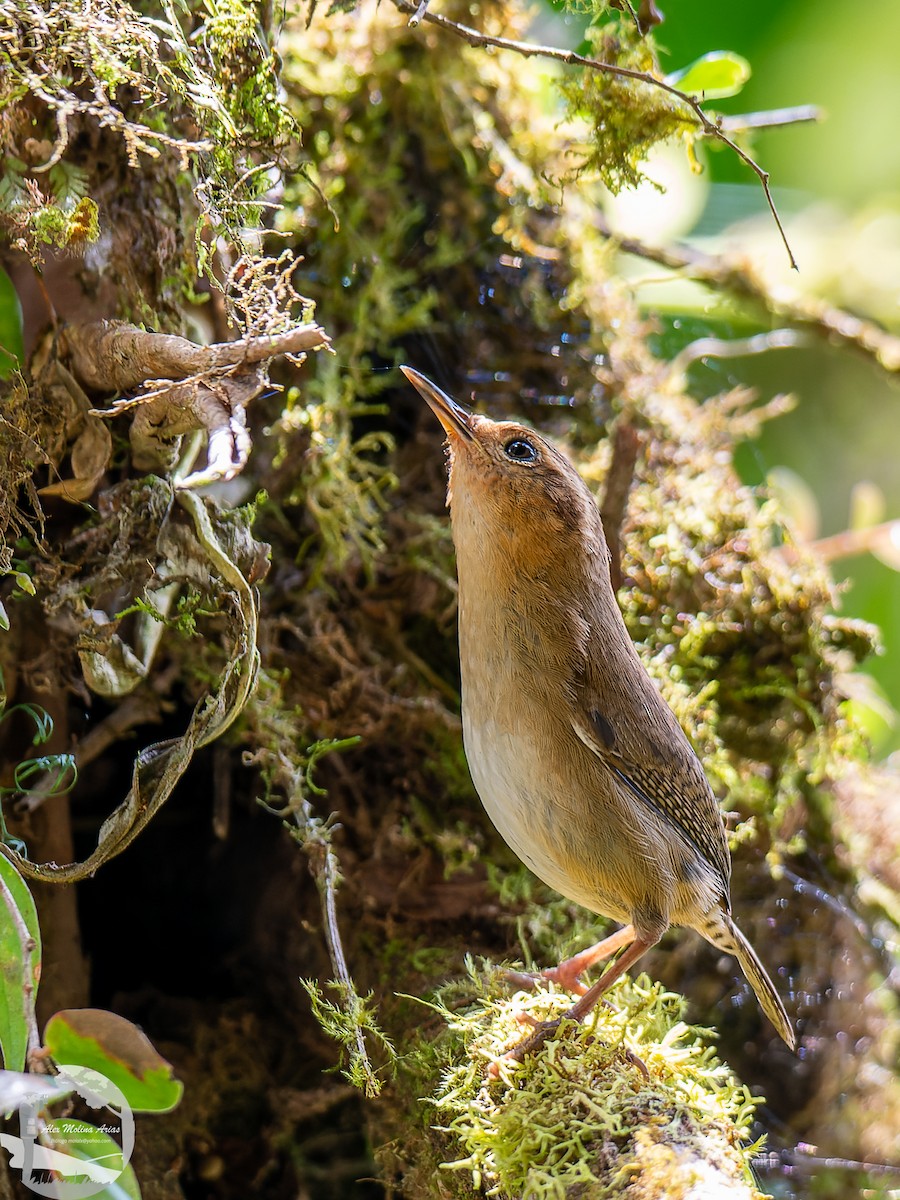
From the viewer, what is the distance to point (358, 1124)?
7.88ft

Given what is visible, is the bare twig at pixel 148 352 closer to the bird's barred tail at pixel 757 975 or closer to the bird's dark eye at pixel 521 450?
the bird's dark eye at pixel 521 450

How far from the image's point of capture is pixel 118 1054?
4.11 feet

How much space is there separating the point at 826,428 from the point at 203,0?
4.63 metres

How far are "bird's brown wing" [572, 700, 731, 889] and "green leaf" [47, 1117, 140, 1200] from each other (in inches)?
44.1

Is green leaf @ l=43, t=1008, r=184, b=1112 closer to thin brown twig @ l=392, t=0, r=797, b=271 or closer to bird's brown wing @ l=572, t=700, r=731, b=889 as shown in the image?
bird's brown wing @ l=572, t=700, r=731, b=889

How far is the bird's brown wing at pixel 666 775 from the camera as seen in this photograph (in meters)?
2.08

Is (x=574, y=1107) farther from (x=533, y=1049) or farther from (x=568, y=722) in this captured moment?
(x=568, y=722)

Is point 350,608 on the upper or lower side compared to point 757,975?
upper

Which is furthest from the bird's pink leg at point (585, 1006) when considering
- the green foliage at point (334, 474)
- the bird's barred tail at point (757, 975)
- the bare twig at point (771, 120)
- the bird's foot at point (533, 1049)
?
the bare twig at point (771, 120)

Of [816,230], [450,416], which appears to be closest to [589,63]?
[450,416]

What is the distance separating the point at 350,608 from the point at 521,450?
69 cm

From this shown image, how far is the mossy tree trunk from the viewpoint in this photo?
5.80 ft

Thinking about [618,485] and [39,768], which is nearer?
[39,768]

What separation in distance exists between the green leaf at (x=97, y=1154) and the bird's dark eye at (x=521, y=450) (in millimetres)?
1465
